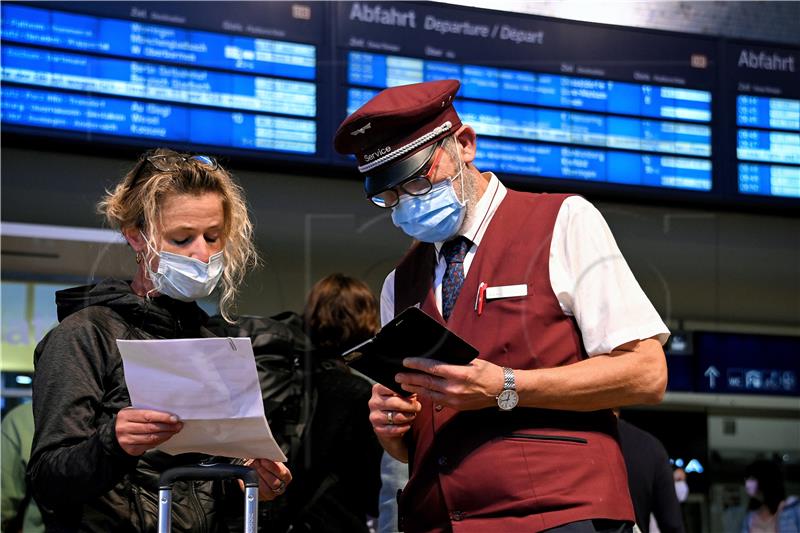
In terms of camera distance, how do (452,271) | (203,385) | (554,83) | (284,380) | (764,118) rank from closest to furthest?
(203,385) < (452,271) < (284,380) < (554,83) < (764,118)

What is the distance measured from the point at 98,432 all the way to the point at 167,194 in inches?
22.7

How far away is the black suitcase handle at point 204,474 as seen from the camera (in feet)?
7.27

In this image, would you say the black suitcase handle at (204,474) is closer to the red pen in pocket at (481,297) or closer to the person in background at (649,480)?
the red pen in pocket at (481,297)

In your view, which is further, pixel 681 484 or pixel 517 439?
pixel 681 484

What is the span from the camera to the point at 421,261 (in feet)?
8.89

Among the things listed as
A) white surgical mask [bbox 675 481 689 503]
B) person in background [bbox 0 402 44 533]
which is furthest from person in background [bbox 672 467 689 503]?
person in background [bbox 0 402 44 533]

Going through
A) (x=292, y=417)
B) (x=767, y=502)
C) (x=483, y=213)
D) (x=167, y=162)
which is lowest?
(x=767, y=502)

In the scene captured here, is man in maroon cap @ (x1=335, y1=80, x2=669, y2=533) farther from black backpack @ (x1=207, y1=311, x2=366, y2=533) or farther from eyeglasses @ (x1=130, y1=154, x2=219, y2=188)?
black backpack @ (x1=207, y1=311, x2=366, y2=533)

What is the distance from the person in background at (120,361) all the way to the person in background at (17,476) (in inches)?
63.8

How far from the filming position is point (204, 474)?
2.23m

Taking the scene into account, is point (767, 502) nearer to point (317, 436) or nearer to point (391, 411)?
point (317, 436)

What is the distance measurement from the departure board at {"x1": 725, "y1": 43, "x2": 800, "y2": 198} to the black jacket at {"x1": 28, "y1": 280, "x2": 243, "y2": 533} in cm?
333

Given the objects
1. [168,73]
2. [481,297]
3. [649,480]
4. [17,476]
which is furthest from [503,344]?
[168,73]

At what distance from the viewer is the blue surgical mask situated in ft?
8.45
